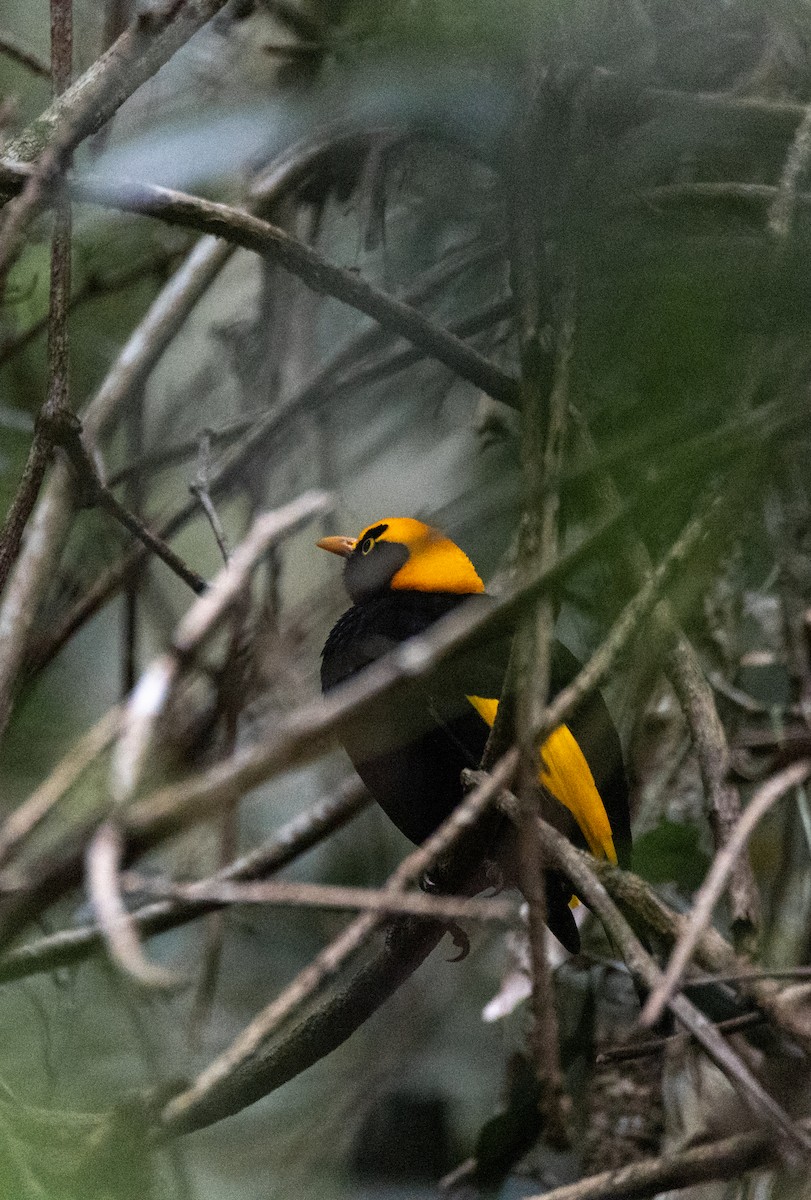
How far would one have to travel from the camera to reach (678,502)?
1307 mm

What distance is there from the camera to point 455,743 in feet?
6.63

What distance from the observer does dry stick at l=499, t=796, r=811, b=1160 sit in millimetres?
969

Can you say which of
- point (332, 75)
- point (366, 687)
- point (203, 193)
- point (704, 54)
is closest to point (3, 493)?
point (203, 193)

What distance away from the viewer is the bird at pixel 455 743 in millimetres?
2012

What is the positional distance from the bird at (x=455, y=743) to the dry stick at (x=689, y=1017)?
24.8 inches

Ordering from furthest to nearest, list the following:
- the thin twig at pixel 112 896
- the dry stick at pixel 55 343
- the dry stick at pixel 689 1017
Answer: the dry stick at pixel 55 343 < the dry stick at pixel 689 1017 < the thin twig at pixel 112 896

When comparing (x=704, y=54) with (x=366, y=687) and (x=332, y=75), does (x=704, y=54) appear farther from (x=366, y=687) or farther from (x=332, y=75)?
(x=366, y=687)

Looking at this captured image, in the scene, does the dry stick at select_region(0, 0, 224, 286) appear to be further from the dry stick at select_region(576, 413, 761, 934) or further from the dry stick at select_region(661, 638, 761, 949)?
the dry stick at select_region(661, 638, 761, 949)

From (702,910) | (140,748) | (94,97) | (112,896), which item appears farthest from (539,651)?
(94,97)

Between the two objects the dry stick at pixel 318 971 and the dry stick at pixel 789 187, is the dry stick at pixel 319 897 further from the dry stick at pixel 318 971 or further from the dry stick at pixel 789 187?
the dry stick at pixel 789 187

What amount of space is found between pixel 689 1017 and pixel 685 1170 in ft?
0.78

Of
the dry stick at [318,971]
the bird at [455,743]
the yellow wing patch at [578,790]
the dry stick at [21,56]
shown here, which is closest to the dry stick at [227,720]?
the bird at [455,743]

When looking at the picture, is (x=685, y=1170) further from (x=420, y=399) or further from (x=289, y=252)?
(x=420, y=399)

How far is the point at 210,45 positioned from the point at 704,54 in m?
1.24
